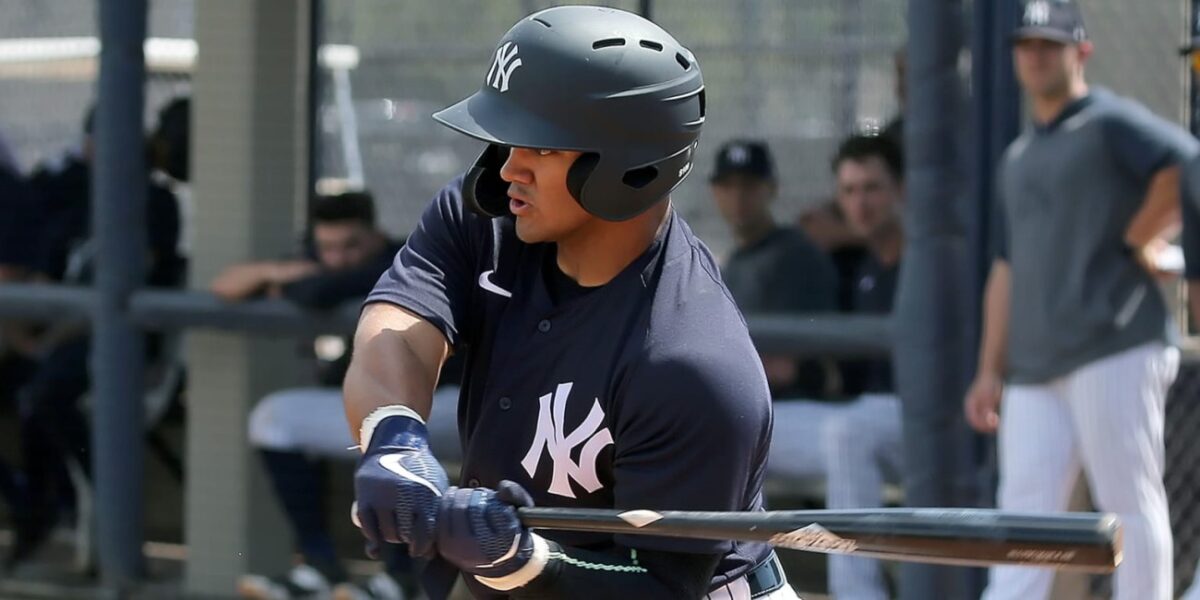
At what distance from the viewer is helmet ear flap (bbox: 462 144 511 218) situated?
263 cm

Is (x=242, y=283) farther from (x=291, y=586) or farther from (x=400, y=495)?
(x=400, y=495)

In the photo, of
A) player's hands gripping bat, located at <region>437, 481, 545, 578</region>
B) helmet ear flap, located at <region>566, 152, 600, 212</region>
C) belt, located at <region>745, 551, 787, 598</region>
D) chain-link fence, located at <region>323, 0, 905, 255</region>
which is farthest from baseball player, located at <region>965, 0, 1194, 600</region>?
player's hands gripping bat, located at <region>437, 481, 545, 578</region>

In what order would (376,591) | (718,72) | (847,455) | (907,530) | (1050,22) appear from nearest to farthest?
(907,530) < (1050,22) < (847,455) < (718,72) < (376,591)

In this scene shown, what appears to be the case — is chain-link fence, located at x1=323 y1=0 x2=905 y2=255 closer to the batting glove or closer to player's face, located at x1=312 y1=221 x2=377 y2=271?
player's face, located at x1=312 y1=221 x2=377 y2=271

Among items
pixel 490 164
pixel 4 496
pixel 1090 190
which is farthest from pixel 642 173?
pixel 4 496

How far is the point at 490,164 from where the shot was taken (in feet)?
8.79

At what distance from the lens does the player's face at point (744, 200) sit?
5520 millimetres

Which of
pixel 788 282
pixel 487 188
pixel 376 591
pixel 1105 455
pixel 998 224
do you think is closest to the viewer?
pixel 487 188

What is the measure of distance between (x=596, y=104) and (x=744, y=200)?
121 inches

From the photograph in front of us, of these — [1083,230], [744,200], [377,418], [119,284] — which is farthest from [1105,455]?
[119,284]

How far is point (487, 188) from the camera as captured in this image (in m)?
2.66

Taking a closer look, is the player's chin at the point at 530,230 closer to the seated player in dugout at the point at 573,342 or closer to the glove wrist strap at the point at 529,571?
the seated player in dugout at the point at 573,342

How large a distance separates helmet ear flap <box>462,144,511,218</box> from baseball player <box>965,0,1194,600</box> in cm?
252

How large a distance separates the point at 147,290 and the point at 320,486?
0.87 meters
